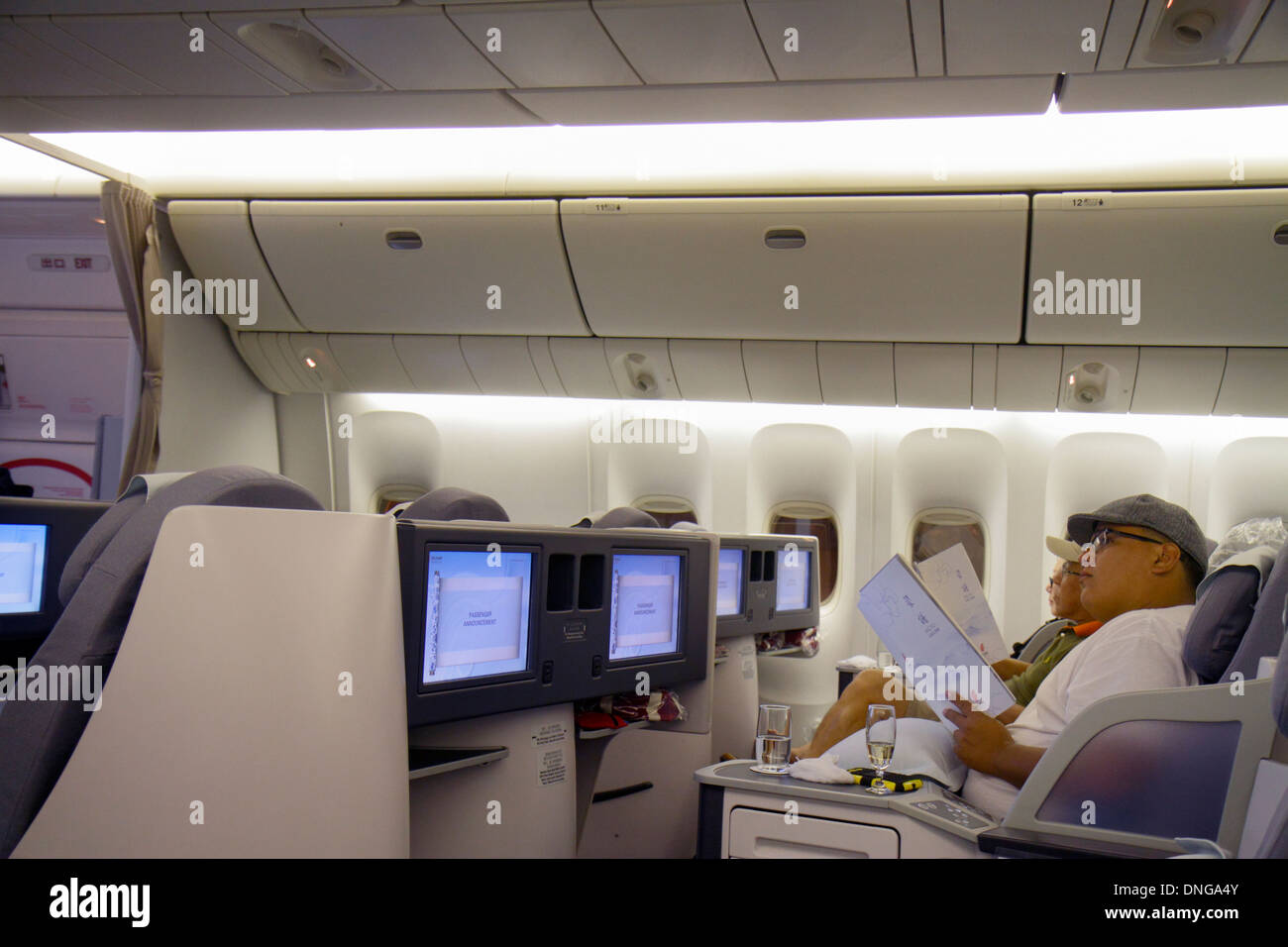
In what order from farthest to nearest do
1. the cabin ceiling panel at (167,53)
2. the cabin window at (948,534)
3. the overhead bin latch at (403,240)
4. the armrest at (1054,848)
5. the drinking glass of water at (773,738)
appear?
the cabin window at (948,534) → the overhead bin latch at (403,240) → the cabin ceiling panel at (167,53) → the drinking glass of water at (773,738) → the armrest at (1054,848)

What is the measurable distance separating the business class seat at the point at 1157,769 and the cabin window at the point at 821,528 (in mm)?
5456

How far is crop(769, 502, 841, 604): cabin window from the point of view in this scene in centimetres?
808

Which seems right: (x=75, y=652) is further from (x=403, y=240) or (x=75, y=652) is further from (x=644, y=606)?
(x=403, y=240)

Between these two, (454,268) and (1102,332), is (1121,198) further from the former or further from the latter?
(454,268)

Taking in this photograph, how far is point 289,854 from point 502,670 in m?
0.87

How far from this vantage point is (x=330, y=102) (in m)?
4.27

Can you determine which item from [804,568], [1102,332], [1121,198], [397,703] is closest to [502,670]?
[397,703]

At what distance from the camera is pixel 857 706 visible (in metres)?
4.24

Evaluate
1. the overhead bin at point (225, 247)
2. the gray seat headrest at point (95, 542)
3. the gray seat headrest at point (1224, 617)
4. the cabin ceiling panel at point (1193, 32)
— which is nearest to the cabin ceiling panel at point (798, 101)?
the cabin ceiling panel at point (1193, 32)

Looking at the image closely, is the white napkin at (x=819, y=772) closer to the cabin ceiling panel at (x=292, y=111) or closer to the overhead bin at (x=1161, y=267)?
the cabin ceiling panel at (x=292, y=111)

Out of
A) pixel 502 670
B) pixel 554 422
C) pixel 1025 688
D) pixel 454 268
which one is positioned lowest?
pixel 1025 688

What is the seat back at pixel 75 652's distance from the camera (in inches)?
75.6

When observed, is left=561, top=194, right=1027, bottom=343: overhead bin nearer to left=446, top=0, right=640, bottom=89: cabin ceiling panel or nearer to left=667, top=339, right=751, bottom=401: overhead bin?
left=667, top=339, right=751, bottom=401: overhead bin

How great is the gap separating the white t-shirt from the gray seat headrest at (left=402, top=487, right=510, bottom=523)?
1612mm
